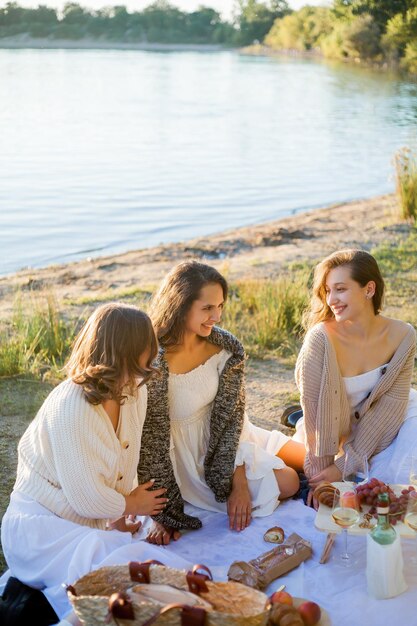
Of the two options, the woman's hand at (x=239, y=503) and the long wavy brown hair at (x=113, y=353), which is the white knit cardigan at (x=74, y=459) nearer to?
the long wavy brown hair at (x=113, y=353)

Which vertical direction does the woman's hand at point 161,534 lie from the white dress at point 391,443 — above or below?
below

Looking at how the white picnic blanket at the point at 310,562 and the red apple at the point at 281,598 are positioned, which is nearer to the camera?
the red apple at the point at 281,598

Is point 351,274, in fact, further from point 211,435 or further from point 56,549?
point 56,549

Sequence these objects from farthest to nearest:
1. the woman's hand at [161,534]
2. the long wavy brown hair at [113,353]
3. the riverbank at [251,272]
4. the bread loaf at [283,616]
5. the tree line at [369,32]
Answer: the tree line at [369,32], the riverbank at [251,272], the woman's hand at [161,534], the long wavy brown hair at [113,353], the bread loaf at [283,616]


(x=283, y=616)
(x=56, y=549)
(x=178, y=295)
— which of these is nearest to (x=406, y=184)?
(x=178, y=295)

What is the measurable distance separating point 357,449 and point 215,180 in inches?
540

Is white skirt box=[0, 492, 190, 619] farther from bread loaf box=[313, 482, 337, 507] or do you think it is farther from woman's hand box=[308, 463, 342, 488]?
woman's hand box=[308, 463, 342, 488]

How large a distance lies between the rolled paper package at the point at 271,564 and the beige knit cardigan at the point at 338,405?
0.65m

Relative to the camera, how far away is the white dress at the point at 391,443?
4012 mm

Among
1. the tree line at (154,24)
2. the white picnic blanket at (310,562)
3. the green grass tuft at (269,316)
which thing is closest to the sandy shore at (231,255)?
the green grass tuft at (269,316)

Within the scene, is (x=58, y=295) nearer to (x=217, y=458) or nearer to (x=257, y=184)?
(x=217, y=458)

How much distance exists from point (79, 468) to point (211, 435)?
88 centimetres

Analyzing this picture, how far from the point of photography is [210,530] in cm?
385

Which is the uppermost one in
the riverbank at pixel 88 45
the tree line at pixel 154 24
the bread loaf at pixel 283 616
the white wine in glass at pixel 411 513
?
the tree line at pixel 154 24
